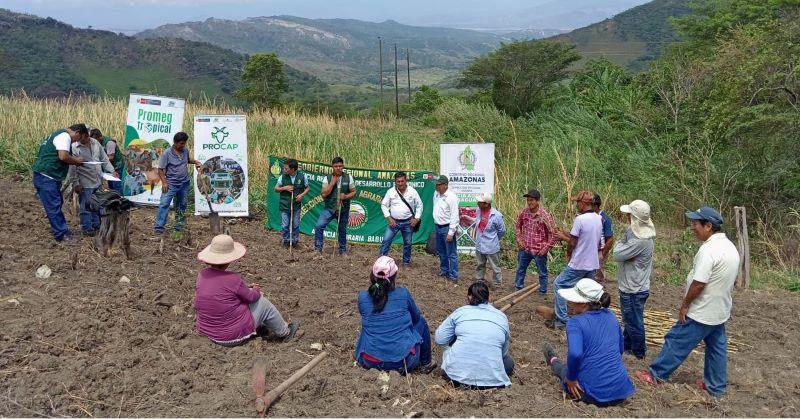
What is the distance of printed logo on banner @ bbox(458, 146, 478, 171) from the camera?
11.1 metres

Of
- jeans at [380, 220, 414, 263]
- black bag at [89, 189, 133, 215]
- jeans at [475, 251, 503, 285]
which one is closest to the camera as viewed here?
black bag at [89, 189, 133, 215]

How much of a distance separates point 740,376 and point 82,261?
25.8ft

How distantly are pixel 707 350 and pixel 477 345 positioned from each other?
2.18 meters

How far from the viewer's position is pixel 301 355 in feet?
19.9

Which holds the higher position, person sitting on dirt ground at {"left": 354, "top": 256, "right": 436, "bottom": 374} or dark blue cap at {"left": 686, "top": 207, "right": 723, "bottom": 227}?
dark blue cap at {"left": 686, "top": 207, "right": 723, "bottom": 227}

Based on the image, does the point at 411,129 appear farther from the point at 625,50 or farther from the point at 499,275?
the point at 625,50

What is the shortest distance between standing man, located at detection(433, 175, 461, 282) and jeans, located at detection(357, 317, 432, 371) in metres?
3.78

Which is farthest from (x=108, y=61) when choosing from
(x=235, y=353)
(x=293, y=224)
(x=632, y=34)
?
(x=235, y=353)

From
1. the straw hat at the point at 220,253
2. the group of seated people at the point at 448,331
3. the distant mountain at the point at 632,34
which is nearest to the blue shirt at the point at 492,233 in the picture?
the group of seated people at the point at 448,331

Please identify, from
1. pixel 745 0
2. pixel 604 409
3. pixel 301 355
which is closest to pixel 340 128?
pixel 301 355

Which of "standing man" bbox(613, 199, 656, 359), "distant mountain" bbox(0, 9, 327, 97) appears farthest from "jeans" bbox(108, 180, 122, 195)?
"distant mountain" bbox(0, 9, 327, 97)

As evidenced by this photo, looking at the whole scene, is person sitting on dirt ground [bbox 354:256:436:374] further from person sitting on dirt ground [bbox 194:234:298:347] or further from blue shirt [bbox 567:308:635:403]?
blue shirt [bbox 567:308:635:403]

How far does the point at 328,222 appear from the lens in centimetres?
1070

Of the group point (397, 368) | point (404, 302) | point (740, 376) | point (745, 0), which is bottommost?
point (740, 376)
